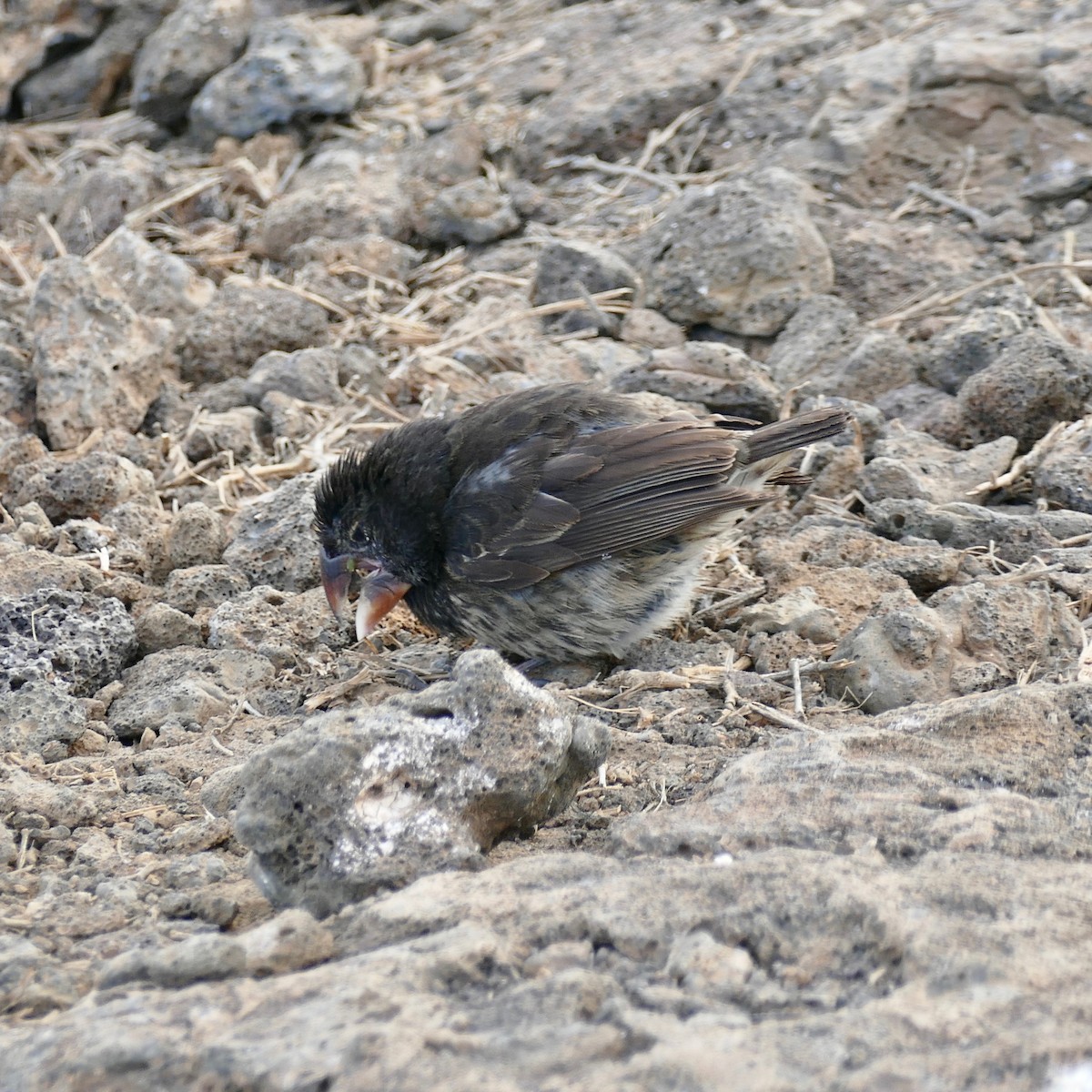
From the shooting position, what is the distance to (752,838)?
271 centimetres

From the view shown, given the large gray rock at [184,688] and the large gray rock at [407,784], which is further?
the large gray rock at [184,688]

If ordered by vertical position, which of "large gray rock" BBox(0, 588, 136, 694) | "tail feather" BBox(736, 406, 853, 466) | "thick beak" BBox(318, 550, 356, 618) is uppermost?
"large gray rock" BBox(0, 588, 136, 694)

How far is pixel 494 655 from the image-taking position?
3066 mm

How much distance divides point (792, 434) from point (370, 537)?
1497mm

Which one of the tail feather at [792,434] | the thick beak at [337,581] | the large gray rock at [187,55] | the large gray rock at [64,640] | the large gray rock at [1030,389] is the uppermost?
the large gray rock at [187,55]

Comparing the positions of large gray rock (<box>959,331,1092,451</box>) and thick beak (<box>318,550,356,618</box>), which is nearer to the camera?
thick beak (<box>318,550,356,618</box>)

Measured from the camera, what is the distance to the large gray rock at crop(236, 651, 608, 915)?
8.82 feet

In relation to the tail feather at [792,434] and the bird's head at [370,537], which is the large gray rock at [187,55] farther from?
the tail feather at [792,434]

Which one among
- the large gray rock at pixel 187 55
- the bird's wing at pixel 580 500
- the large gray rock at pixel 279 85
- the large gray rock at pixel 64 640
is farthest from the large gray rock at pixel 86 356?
the large gray rock at pixel 187 55

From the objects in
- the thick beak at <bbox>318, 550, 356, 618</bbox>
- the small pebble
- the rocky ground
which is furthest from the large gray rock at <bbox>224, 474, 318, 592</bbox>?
the small pebble

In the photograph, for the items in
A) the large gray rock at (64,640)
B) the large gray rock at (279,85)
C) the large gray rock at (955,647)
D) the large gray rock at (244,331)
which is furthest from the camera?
the large gray rock at (279,85)

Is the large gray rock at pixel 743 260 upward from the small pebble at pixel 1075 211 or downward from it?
upward

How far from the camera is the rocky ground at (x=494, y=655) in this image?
215 centimetres

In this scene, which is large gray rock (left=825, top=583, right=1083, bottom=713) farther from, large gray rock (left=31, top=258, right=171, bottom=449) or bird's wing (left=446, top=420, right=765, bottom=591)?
large gray rock (left=31, top=258, right=171, bottom=449)
